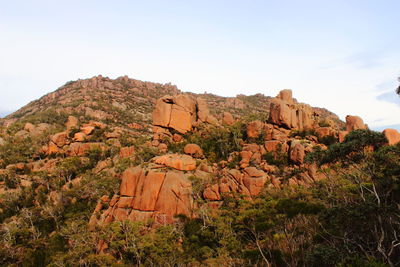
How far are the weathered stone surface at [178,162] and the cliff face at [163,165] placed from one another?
170 mm

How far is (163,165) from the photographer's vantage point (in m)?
36.9

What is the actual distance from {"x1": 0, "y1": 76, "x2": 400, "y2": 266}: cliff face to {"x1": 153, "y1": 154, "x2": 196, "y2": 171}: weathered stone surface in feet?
0.56

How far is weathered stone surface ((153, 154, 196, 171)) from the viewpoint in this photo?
36781 millimetres

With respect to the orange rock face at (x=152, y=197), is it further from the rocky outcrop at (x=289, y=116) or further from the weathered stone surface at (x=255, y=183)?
the rocky outcrop at (x=289, y=116)

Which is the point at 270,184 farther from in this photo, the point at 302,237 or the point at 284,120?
the point at 284,120

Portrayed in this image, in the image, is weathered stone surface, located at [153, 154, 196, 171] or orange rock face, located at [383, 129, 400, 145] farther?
weathered stone surface, located at [153, 154, 196, 171]

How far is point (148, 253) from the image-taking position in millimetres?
26188

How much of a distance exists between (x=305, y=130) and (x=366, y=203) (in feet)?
95.6

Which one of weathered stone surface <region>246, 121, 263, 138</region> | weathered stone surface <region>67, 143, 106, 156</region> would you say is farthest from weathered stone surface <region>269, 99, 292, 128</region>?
weathered stone surface <region>67, 143, 106, 156</region>

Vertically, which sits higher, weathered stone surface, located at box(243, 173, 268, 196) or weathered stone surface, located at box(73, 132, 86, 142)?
weathered stone surface, located at box(73, 132, 86, 142)

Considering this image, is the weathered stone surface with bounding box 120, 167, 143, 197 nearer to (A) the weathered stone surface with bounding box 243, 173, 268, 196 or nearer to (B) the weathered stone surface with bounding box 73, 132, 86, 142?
(A) the weathered stone surface with bounding box 243, 173, 268, 196

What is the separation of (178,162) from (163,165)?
2.54 meters

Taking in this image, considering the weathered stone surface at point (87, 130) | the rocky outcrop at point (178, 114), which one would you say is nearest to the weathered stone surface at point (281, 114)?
the rocky outcrop at point (178, 114)

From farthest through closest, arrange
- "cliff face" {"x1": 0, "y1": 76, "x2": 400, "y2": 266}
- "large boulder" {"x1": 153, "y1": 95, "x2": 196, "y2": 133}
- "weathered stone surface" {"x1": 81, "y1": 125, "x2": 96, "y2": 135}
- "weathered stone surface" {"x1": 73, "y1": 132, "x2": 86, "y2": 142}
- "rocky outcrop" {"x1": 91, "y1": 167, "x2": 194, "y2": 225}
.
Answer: "weathered stone surface" {"x1": 81, "y1": 125, "x2": 96, "y2": 135} < "weathered stone surface" {"x1": 73, "y1": 132, "x2": 86, "y2": 142} < "large boulder" {"x1": 153, "y1": 95, "x2": 196, "y2": 133} < "cliff face" {"x1": 0, "y1": 76, "x2": 400, "y2": 266} < "rocky outcrop" {"x1": 91, "y1": 167, "x2": 194, "y2": 225}
